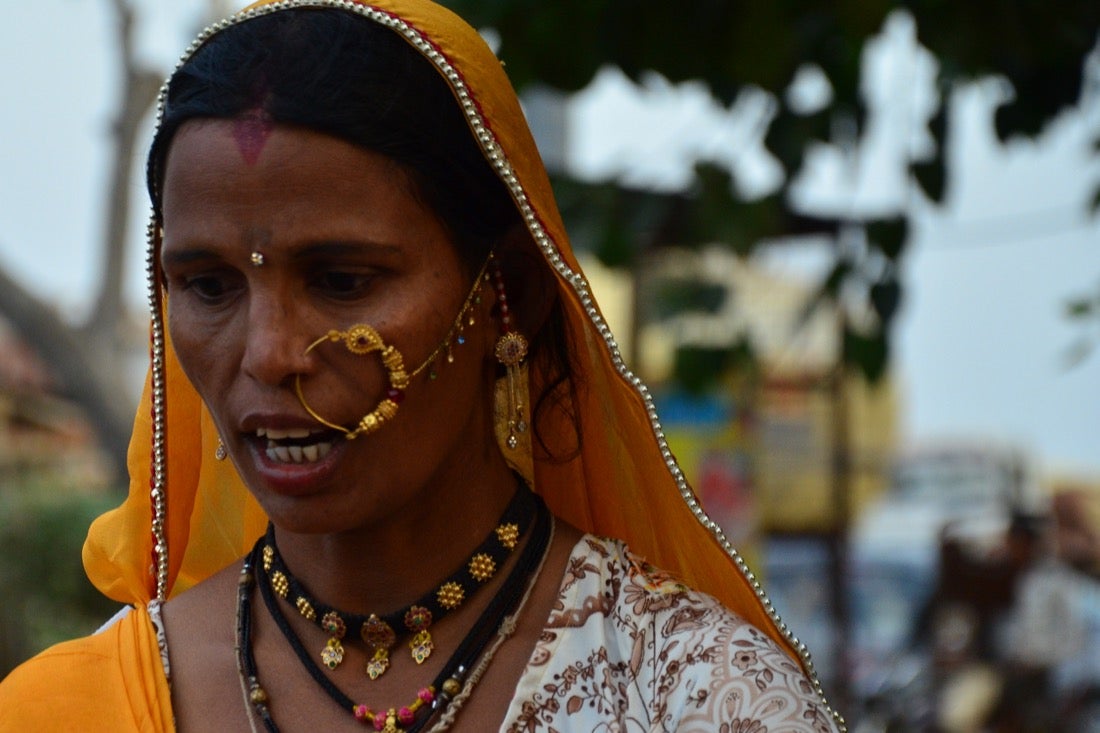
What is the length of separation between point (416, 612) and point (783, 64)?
1.74 metres

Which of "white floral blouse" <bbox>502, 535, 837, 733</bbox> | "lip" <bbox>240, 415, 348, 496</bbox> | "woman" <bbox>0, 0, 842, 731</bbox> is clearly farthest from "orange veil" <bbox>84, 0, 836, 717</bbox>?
"lip" <bbox>240, 415, 348, 496</bbox>

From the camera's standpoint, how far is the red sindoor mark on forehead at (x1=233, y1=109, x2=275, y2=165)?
156 centimetres

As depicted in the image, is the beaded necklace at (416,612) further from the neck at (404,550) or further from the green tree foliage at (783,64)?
the green tree foliage at (783,64)

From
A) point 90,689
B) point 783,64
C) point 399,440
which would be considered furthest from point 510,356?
point 783,64

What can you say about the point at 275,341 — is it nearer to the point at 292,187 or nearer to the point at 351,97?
the point at 292,187

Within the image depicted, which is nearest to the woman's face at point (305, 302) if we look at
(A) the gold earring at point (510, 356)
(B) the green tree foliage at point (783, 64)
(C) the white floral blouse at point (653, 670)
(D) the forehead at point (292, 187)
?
(D) the forehead at point (292, 187)

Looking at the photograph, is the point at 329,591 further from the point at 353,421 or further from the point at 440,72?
the point at 440,72

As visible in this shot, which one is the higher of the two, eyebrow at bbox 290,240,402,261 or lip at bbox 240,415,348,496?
eyebrow at bbox 290,240,402,261

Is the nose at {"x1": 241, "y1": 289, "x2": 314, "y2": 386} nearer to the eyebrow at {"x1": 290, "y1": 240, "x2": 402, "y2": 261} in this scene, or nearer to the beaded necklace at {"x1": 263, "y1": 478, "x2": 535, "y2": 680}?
the eyebrow at {"x1": 290, "y1": 240, "x2": 402, "y2": 261}

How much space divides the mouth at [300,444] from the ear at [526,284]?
0.30 m

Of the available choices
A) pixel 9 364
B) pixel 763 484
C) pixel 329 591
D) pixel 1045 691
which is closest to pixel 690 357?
pixel 329 591

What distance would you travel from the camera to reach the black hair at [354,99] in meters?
1.57

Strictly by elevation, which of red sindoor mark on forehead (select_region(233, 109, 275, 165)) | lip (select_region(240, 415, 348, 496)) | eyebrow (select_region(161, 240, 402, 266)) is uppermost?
red sindoor mark on forehead (select_region(233, 109, 275, 165))

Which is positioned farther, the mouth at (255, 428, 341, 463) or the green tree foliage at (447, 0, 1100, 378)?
the green tree foliage at (447, 0, 1100, 378)
